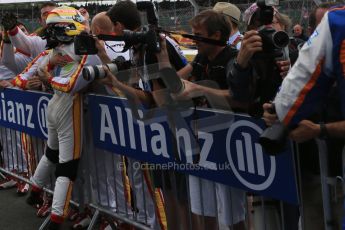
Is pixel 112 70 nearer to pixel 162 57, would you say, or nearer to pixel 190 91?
pixel 162 57

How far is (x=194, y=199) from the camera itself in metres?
2.92

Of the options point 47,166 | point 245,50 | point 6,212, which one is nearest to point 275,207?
point 245,50

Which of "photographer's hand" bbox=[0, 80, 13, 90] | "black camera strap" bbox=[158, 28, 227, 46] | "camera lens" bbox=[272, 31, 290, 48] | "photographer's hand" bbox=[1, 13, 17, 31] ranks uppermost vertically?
"camera lens" bbox=[272, 31, 290, 48]

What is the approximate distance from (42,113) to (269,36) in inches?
109

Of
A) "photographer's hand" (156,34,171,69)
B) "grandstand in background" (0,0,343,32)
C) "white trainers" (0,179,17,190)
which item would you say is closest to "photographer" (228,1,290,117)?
"photographer's hand" (156,34,171,69)

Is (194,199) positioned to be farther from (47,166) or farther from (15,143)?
(15,143)

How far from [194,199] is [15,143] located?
9.76 ft

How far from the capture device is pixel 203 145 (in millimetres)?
2742

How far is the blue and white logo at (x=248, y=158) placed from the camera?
2.40 meters

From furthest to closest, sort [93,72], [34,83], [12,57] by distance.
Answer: [12,57] → [34,83] → [93,72]

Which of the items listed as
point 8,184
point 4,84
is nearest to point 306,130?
point 4,84

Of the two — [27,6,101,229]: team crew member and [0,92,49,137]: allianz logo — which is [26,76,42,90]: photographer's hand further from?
[27,6,101,229]: team crew member

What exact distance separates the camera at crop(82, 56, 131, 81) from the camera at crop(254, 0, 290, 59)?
1.19 m

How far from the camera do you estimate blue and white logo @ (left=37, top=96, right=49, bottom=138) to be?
4.34m
